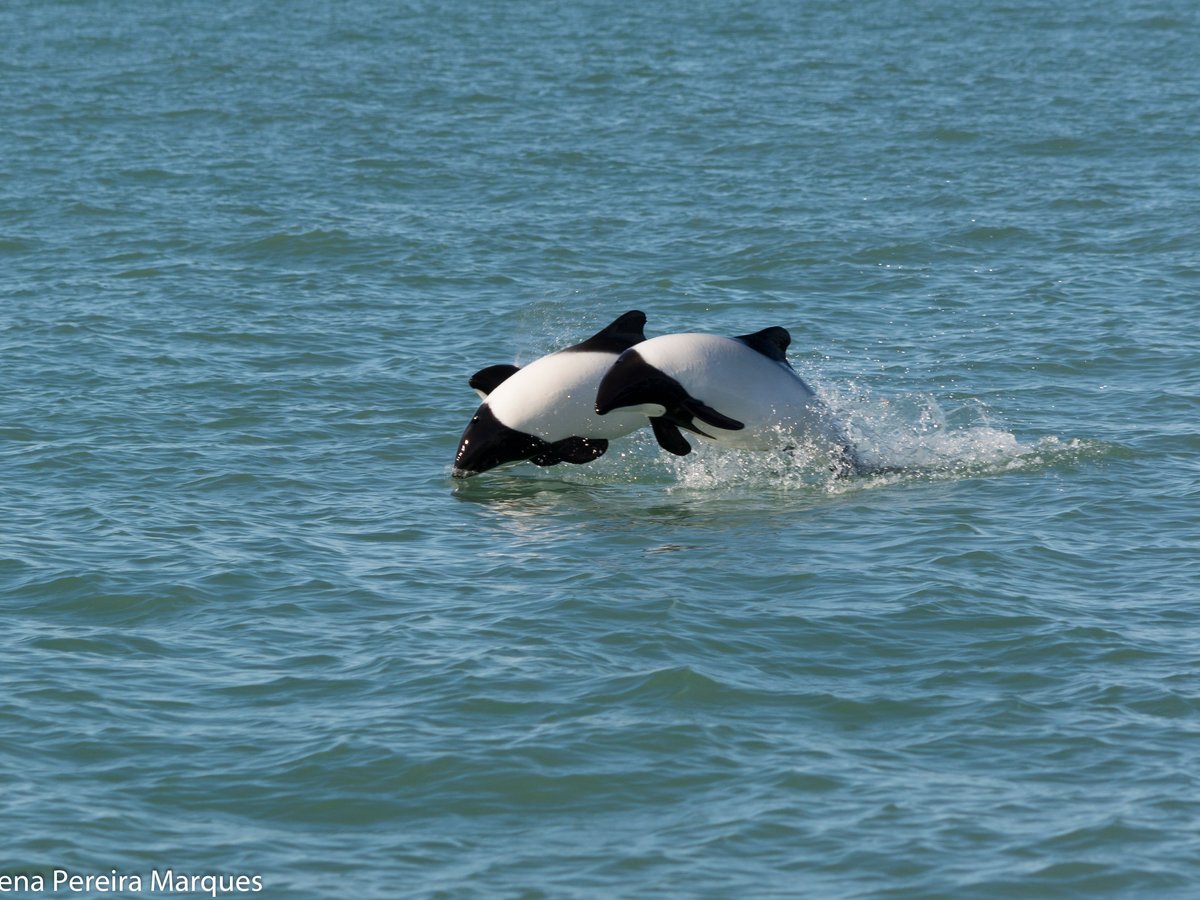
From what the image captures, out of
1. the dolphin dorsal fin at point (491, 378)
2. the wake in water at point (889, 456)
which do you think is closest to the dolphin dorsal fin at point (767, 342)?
the wake in water at point (889, 456)

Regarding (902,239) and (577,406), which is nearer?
(577,406)

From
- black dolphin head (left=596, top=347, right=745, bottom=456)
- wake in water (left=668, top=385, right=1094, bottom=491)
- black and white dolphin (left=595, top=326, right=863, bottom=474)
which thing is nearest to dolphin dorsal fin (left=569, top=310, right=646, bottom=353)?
black and white dolphin (left=595, top=326, right=863, bottom=474)

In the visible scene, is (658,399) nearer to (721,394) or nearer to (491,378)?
(721,394)

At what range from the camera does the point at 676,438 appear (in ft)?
64.0

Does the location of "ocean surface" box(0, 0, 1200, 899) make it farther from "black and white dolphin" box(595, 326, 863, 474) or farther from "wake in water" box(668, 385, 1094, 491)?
"black and white dolphin" box(595, 326, 863, 474)

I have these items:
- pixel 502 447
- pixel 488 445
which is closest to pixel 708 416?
pixel 502 447

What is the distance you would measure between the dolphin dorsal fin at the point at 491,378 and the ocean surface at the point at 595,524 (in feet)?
3.66

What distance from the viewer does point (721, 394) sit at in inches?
774

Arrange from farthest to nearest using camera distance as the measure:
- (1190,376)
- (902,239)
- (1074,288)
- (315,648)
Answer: (902,239), (1074,288), (1190,376), (315,648)

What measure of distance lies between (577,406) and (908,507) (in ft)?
12.3

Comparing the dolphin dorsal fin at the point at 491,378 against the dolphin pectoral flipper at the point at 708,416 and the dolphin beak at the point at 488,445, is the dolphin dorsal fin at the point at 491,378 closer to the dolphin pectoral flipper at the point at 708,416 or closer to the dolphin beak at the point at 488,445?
the dolphin beak at the point at 488,445

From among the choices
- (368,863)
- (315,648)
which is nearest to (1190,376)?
(315,648)

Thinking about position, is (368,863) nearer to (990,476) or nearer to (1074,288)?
(990,476)

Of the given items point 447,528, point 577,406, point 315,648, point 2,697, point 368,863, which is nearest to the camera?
point 368,863
